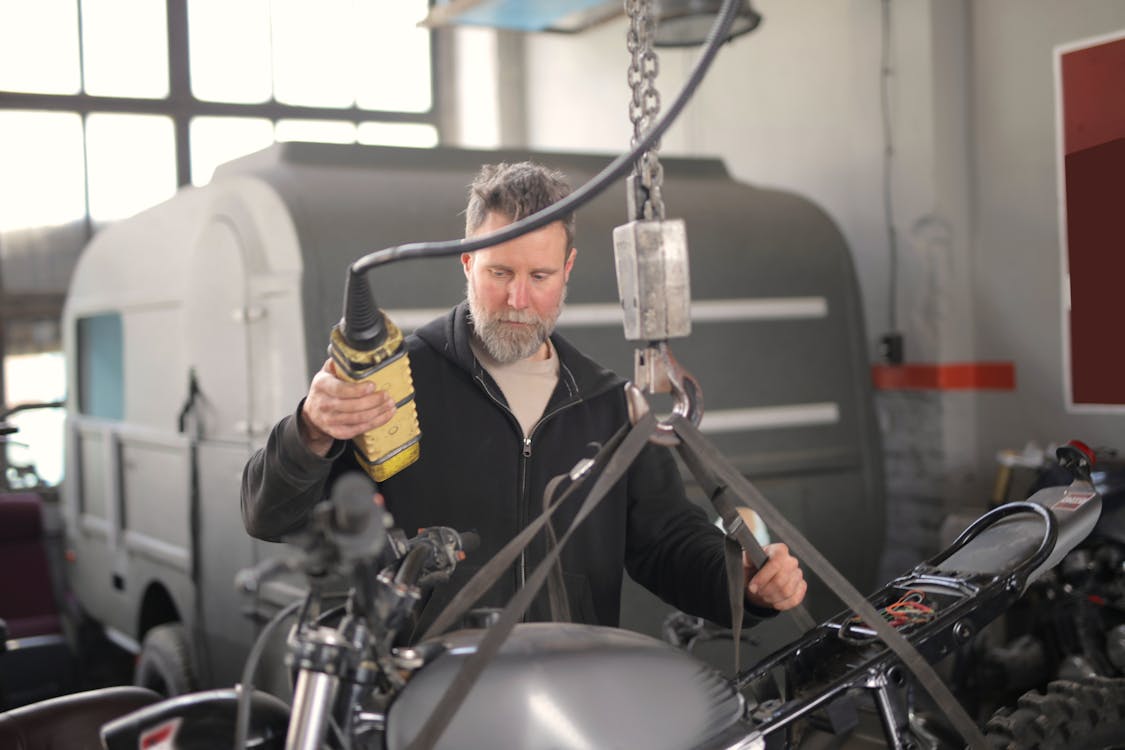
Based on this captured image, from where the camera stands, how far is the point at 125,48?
26.6 feet

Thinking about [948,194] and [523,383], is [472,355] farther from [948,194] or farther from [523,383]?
[948,194]

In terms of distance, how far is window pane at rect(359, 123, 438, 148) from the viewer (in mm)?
8977

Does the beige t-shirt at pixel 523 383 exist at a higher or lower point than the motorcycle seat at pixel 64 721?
higher

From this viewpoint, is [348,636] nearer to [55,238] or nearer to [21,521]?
[21,521]

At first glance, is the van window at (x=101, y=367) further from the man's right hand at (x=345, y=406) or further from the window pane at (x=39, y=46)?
the man's right hand at (x=345, y=406)

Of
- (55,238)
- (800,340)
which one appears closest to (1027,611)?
(800,340)

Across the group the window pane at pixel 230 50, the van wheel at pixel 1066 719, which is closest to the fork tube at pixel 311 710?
the van wheel at pixel 1066 719


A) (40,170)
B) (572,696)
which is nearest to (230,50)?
(40,170)

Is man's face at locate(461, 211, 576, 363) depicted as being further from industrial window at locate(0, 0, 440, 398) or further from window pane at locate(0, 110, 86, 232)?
window pane at locate(0, 110, 86, 232)

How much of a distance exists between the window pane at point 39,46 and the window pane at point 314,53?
1.39 metres

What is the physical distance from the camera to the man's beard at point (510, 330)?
2.11m

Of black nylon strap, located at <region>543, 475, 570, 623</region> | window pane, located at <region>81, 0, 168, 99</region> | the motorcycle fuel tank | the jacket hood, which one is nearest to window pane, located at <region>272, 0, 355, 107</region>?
window pane, located at <region>81, 0, 168, 99</region>

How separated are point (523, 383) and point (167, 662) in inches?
106

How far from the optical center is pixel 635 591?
3619mm
